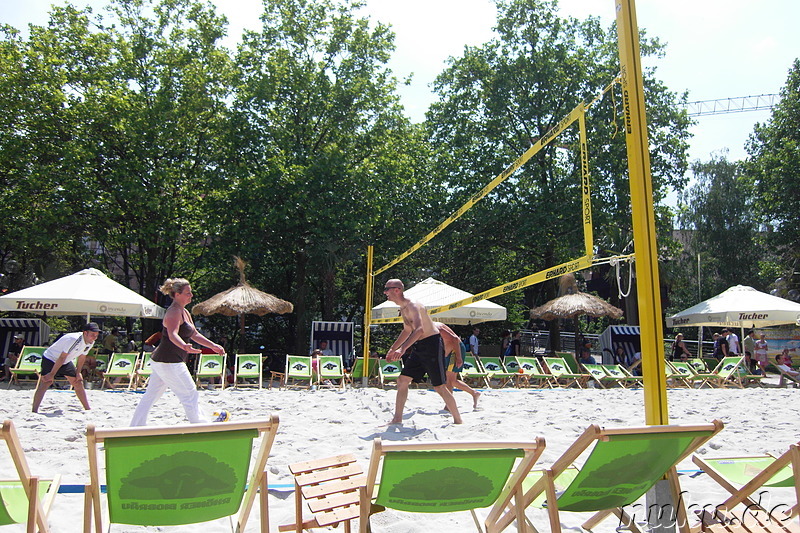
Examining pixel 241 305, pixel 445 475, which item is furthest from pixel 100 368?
pixel 445 475

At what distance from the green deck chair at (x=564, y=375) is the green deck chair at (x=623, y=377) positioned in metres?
0.51

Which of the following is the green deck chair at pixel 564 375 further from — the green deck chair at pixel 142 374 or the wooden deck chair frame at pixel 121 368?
the wooden deck chair frame at pixel 121 368

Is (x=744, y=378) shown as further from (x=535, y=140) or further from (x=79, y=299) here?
(x=79, y=299)

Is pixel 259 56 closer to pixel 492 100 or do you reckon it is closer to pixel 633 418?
pixel 492 100

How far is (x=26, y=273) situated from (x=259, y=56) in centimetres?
977

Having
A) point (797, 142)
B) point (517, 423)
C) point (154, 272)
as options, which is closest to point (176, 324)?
point (517, 423)

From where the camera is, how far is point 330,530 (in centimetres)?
307

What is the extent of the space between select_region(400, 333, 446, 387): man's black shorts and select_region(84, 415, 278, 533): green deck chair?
3493 millimetres

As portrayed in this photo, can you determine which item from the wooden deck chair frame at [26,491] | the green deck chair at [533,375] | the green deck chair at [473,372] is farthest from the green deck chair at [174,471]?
the green deck chair at [533,375]

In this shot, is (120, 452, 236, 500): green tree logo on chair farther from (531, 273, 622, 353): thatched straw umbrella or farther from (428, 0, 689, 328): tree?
(428, 0, 689, 328): tree

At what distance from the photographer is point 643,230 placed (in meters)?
3.03

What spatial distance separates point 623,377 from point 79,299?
376 inches

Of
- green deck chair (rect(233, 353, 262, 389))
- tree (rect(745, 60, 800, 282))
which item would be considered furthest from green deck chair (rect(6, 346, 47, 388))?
tree (rect(745, 60, 800, 282))

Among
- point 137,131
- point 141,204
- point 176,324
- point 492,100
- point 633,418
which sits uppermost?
point 492,100
